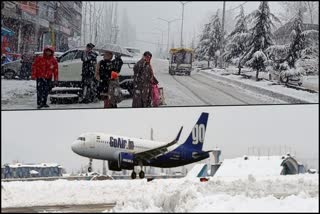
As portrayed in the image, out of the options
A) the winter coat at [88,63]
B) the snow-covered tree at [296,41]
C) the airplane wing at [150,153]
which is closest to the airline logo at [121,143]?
the airplane wing at [150,153]

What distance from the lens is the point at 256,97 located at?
9141mm

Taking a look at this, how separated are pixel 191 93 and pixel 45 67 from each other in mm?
2199

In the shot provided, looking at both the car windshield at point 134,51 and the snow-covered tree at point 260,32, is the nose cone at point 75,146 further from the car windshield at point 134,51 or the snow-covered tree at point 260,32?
the snow-covered tree at point 260,32

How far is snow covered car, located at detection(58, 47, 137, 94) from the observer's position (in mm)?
8562

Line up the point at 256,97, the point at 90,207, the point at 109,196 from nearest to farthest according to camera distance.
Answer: the point at 90,207 < the point at 109,196 < the point at 256,97

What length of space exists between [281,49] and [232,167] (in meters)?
1.98

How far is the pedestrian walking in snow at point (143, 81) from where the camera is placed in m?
8.72

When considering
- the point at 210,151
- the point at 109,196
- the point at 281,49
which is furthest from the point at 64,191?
the point at 281,49

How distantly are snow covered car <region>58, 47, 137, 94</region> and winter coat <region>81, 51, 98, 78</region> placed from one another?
0.05 m

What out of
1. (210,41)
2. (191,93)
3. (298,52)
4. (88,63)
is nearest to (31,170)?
(88,63)

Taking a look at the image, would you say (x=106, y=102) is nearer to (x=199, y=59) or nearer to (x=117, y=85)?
(x=117, y=85)

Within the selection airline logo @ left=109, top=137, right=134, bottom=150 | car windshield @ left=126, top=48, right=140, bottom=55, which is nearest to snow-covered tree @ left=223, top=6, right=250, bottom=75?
car windshield @ left=126, top=48, right=140, bottom=55

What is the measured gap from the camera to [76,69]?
28.4 ft

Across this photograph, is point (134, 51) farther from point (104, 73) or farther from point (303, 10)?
point (303, 10)
